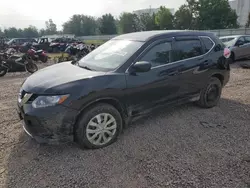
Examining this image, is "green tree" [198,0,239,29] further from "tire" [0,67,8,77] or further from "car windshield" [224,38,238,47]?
"tire" [0,67,8,77]

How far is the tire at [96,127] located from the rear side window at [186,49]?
1554 millimetres

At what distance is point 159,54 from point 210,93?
1705mm

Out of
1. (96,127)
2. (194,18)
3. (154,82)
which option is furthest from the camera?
(194,18)

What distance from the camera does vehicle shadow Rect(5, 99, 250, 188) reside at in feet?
8.35

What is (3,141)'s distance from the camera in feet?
11.2

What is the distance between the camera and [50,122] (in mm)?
2750

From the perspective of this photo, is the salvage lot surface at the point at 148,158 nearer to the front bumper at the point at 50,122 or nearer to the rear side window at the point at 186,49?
the front bumper at the point at 50,122

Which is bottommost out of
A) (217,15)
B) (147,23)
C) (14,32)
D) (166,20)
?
(166,20)

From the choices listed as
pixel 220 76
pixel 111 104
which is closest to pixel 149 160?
pixel 111 104

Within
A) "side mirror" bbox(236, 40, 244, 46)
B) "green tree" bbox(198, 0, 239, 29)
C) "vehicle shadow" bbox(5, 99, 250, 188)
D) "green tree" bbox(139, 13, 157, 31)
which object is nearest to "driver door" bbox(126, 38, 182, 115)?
"vehicle shadow" bbox(5, 99, 250, 188)

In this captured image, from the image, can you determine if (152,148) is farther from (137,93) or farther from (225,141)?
(225,141)

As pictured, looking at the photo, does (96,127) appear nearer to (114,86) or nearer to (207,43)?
(114,86)

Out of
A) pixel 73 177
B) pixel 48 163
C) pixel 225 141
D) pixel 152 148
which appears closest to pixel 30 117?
pixel 48 163

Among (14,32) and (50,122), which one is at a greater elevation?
(14,32)
